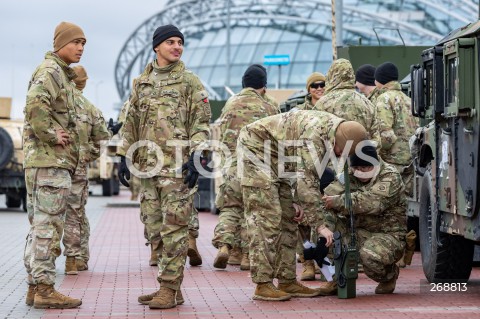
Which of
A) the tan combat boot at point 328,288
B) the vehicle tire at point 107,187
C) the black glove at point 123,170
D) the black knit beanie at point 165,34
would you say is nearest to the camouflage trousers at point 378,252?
the tan combat boot at point 328,288

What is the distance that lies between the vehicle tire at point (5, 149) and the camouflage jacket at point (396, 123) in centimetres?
1558

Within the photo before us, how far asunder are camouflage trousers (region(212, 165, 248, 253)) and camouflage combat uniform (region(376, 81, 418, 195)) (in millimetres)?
1654

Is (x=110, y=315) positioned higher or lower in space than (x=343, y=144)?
lower

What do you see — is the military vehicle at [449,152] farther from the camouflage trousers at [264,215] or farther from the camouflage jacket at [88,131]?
the camouflage jacket at [88,131]

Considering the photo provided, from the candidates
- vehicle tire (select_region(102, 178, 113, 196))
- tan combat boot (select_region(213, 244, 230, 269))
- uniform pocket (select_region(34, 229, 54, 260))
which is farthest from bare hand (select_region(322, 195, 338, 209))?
vehicle tire (select_region(102, 178, 113, 196))

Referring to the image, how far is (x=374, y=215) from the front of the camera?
40.0 ft

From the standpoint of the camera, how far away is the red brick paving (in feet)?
34.4

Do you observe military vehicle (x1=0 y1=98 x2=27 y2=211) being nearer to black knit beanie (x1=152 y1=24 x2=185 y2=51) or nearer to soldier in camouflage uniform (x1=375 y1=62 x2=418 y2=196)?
soldier in camouflage uniform (x1=375 y1=62 x2=418 y2=196)

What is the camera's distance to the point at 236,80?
79.1 metres

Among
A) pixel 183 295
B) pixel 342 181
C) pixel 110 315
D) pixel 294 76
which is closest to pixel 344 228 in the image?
pixel 342 181

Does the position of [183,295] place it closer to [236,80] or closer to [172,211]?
[172,211]

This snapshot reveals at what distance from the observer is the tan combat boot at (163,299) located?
424 inches

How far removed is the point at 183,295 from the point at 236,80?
2652 inches

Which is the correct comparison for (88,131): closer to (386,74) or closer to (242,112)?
(242,112)
